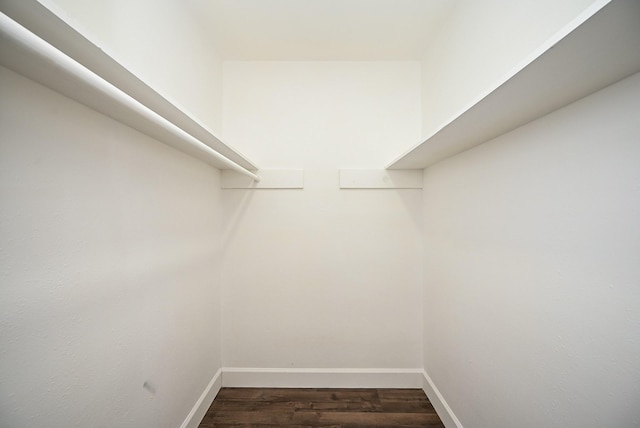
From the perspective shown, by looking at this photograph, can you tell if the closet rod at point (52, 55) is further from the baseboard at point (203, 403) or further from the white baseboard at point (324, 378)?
the white baseboard at point (324, 378)

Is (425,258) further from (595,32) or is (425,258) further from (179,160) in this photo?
(179,160)

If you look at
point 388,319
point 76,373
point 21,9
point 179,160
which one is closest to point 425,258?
point 388,319

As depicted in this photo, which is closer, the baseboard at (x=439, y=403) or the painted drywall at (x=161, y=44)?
the painted drywall at (x=161, y=44)

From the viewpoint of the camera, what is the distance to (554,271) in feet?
2.57

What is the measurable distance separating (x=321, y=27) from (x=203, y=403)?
2519mm

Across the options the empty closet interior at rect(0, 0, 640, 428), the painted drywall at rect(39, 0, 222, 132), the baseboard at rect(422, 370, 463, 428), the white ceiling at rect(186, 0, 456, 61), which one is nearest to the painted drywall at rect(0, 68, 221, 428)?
the empty closet interior at rect(0, 0, 640, 428)

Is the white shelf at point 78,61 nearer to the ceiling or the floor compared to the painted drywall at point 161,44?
nearer to the floor

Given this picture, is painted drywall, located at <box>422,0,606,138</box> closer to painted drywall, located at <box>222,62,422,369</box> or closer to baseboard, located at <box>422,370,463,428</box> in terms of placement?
painted drywall, located at <box>222,62,422,369</box>

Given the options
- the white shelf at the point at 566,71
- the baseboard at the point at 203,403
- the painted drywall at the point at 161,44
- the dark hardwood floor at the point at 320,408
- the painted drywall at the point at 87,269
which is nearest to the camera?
the white shelf at the point at 566,71

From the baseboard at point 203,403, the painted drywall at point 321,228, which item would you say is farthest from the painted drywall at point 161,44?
the baseboard at point 203,403

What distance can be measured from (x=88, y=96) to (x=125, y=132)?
218 mm

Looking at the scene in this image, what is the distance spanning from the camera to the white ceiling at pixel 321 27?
4.39 feet

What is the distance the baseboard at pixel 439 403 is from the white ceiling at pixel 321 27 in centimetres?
237

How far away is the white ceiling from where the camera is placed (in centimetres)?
134
